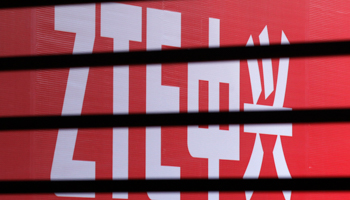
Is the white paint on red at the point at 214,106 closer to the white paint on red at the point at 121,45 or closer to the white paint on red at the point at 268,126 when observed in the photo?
the white paint on red at the point at 268,126

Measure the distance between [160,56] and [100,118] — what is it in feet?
2.30

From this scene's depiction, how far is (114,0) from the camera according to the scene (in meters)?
2.64

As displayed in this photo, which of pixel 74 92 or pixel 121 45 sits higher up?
pixel 121 45

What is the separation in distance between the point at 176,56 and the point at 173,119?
516 mm

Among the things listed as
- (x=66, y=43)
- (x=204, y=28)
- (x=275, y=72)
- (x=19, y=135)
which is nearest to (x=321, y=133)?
(x=275, y=72)

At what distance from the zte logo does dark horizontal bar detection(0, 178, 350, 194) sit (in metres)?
0.05

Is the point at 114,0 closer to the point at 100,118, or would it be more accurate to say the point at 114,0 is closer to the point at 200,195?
the point at 100,118

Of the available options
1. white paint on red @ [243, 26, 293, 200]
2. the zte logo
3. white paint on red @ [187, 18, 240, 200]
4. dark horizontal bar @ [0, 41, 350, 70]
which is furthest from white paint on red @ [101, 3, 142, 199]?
white paint on red @ [243, 26, 293, 200]

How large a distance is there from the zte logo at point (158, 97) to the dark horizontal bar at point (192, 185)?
0.15 ft

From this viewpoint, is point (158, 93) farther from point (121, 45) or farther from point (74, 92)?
point (74, 92)

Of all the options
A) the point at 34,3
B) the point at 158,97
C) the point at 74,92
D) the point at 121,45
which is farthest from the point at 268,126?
the point at 34,3

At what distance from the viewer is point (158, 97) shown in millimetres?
2625

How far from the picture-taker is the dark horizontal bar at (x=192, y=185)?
2.59 metres

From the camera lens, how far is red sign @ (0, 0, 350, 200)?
2.59m
